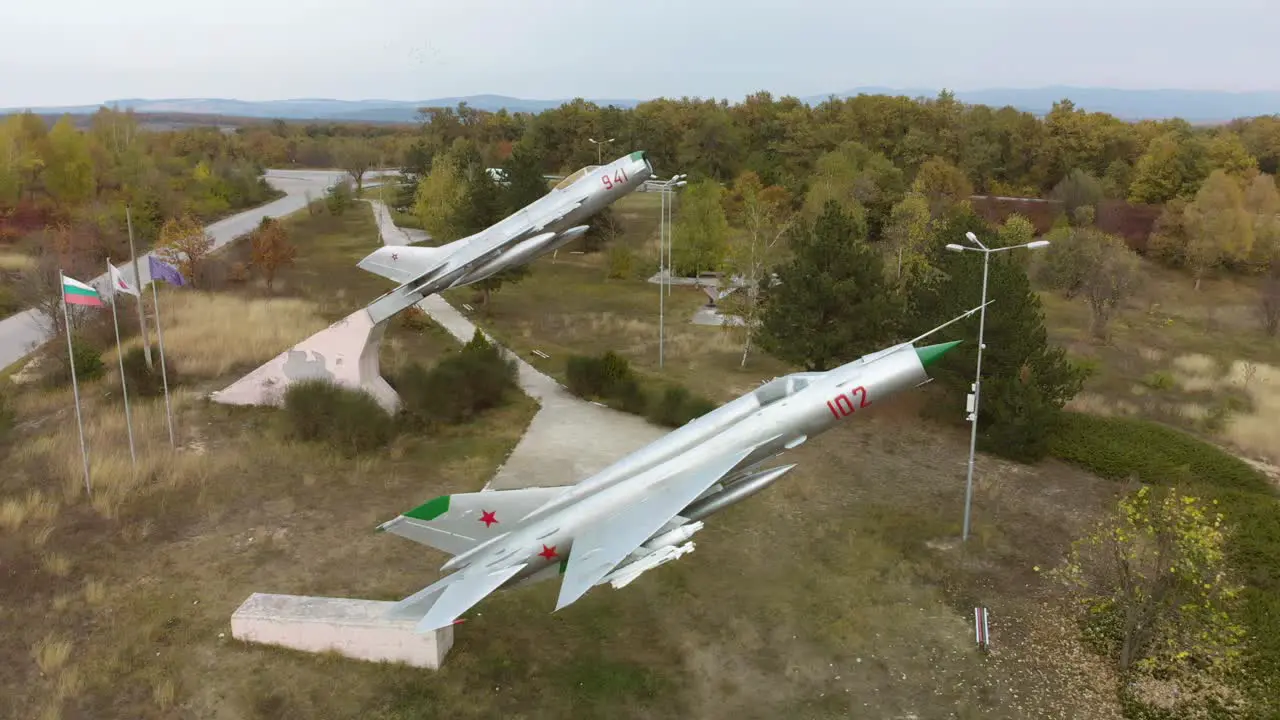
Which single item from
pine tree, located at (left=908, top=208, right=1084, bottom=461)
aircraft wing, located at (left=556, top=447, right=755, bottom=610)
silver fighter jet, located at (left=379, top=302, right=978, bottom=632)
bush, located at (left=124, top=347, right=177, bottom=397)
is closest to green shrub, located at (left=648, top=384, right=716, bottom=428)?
pine tree, located at (left=908, top=208, right=1084, bottom=461)

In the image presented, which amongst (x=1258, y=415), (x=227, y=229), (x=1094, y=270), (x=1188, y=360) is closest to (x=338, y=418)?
(x=1258, y=415)

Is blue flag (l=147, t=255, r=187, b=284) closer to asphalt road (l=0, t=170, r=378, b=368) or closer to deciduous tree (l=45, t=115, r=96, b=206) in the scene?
asphalt road (l=0, t=170, r=378, b=368)

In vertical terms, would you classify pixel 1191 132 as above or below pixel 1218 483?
above

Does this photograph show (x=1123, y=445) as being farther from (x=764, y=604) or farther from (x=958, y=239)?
(x=764, y=604)

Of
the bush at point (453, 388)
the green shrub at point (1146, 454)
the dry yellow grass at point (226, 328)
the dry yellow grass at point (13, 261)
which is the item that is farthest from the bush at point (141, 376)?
the green shrub at point (1146, 454)

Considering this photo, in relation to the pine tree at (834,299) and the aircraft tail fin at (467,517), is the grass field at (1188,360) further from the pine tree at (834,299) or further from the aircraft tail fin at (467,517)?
the aircraft tail fin at (467,517)

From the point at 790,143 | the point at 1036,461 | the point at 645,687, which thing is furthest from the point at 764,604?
the point at 790,143

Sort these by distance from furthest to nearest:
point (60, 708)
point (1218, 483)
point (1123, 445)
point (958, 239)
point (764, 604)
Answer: point (958, 239) → point (1123, 445) → point (1218, 483) → point (764, 604) → point (60, 708)
